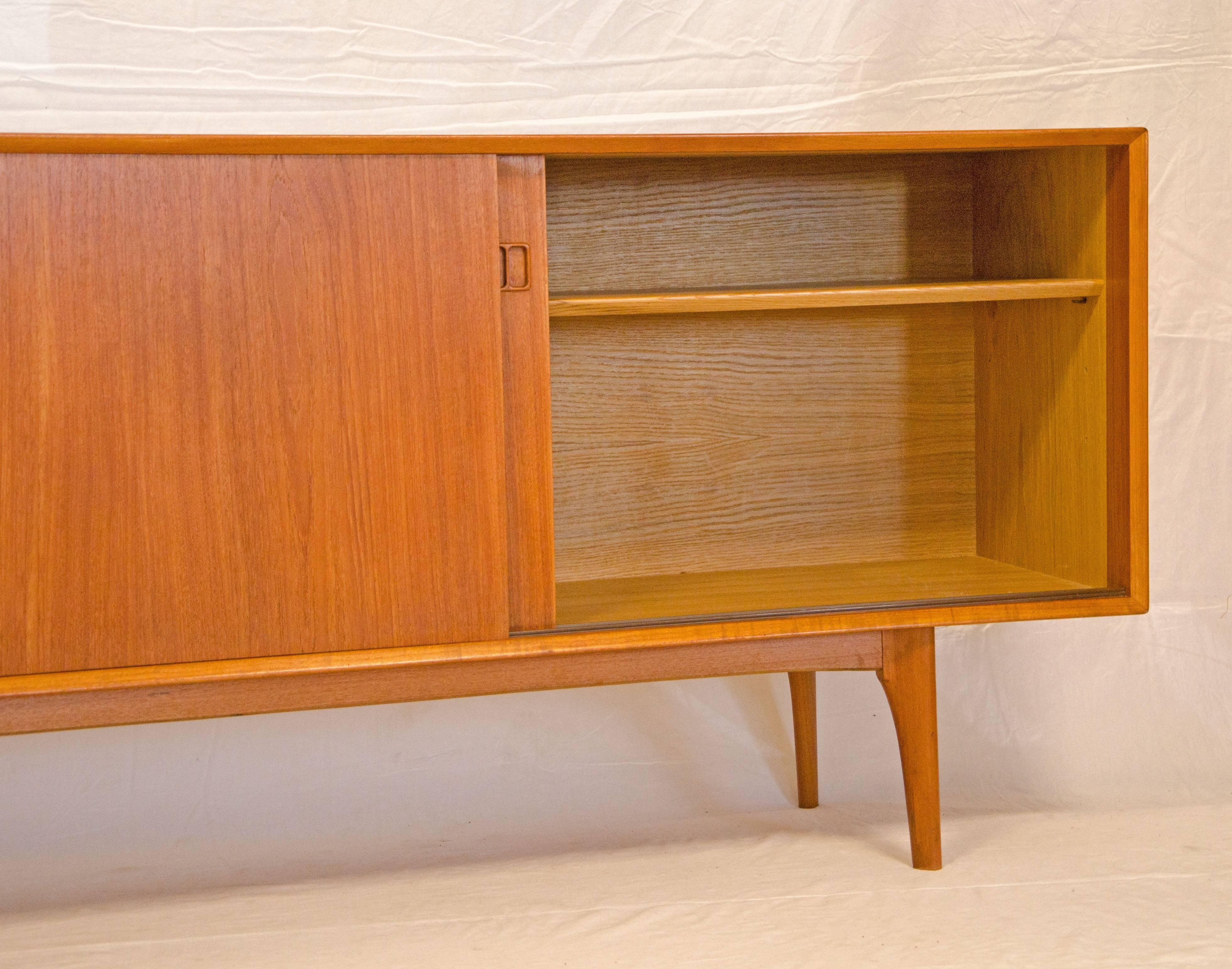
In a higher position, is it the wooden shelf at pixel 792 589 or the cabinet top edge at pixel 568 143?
the cabinet top edge at pixel 568 143

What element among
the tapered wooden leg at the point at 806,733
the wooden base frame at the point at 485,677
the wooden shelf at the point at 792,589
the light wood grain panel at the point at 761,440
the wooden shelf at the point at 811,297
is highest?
the wooden shelf at the point at 811,297

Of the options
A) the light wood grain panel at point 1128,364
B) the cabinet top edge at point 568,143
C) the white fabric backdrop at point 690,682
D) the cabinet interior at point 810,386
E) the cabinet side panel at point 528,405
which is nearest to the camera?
the cabinet top edge at point 568,143

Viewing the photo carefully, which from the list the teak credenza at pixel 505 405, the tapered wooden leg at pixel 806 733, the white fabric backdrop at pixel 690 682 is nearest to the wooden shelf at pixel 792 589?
the teak credenza at pixel 505 405

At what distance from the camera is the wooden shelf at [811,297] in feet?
5.30

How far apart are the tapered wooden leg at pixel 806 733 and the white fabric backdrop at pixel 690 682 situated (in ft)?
0.20

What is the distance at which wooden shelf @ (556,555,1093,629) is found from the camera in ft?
5.54

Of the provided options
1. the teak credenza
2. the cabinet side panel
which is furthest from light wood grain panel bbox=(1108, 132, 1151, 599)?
the cabinet side panel

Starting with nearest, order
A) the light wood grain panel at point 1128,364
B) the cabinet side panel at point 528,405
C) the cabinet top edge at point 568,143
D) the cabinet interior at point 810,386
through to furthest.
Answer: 1. the cabinet top edge at point 568,143
2. the cabinet side panel at point 528,405
3. the light wood grain panel at point 1128,364
4. the cabinet interior at point 810,386

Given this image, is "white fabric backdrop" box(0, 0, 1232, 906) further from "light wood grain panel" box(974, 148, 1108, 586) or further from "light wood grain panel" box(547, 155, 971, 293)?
"light wood grain panel" box(974, 148, 1108, 586)

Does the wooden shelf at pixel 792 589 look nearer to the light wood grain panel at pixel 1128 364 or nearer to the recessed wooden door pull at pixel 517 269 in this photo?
the light wood grain panel at pixel 1128 364

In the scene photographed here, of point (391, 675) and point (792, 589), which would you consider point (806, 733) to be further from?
point (391, 675)

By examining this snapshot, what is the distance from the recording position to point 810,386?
2004mm

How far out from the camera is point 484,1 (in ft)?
6.84

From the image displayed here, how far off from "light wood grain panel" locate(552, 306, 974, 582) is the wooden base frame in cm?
34
